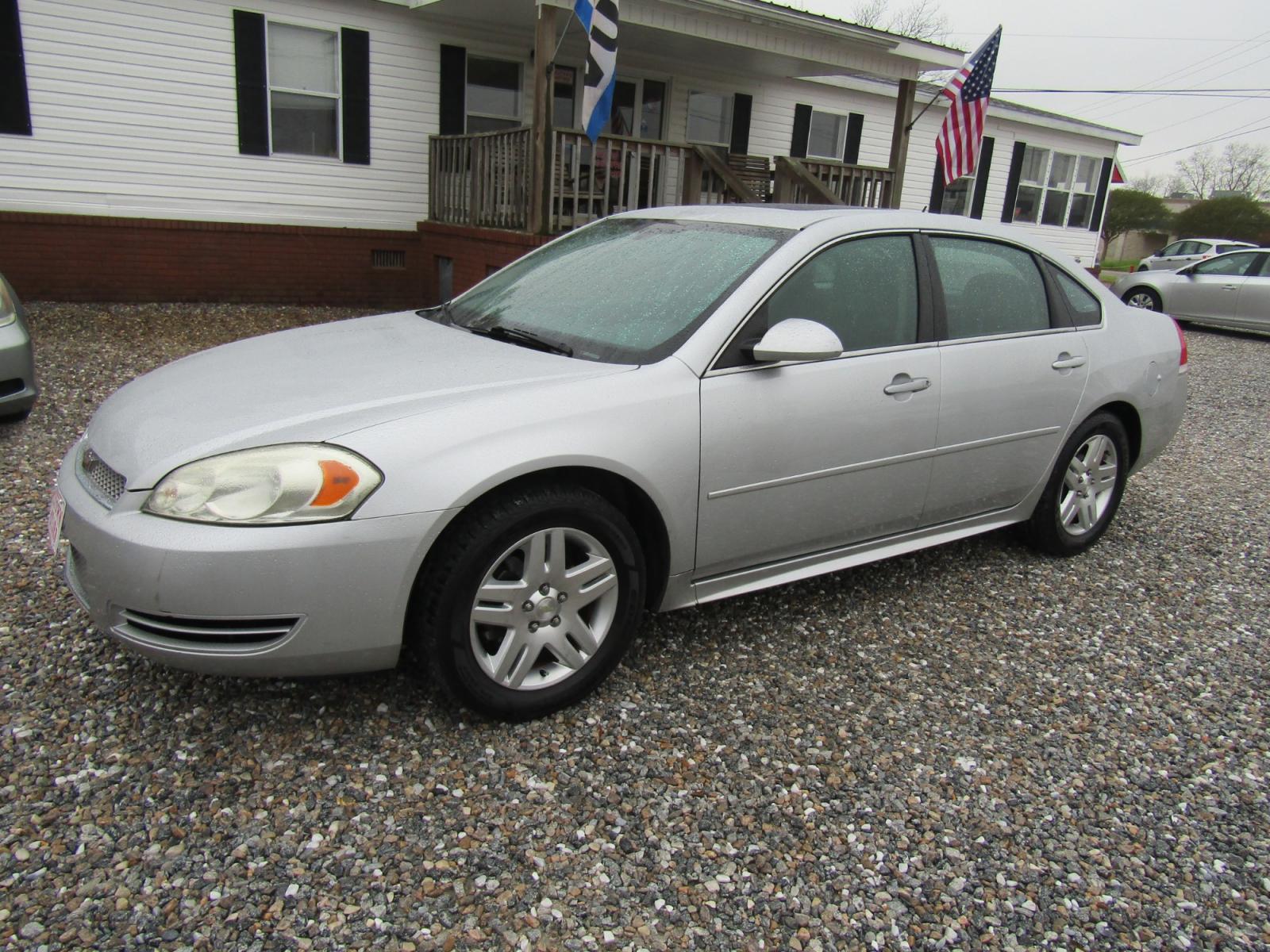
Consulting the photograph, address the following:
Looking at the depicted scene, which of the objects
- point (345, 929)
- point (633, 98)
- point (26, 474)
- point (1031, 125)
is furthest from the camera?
point (1031, 125)

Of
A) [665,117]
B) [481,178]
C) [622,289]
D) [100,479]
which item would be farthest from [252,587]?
[665,117]

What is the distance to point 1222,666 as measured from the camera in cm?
354

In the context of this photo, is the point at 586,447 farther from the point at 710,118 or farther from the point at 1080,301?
the point at 710,118

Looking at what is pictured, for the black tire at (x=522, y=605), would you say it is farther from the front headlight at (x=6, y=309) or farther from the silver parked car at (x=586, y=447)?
the front headlight at (x=6, y=309)

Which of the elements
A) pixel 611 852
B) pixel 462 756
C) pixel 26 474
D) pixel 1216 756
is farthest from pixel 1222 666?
pixel 26 474

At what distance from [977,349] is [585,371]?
5.89ft

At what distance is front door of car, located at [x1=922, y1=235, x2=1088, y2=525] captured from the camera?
369 centimetres

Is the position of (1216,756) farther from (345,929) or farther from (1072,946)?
(345,929)

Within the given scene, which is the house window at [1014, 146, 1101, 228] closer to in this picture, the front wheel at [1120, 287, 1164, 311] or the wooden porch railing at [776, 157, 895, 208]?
the front wheel at [1120, 287, 1164, 311]

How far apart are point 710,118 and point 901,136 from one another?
2.91 meters

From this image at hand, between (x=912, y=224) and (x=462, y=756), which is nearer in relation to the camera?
→ (x=462, y=756)

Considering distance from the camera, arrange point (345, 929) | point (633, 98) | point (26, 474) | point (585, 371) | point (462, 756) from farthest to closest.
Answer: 1. point (633, 98)
2. point (26, 474)
3. point (585, 371)
4. point (462, 756)
5. point (345, 929)

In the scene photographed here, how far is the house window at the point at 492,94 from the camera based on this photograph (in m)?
11.2

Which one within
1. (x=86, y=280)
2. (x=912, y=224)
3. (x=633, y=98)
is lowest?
(x=86, y=280)
